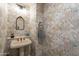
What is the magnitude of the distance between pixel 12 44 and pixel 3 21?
0.96 ft

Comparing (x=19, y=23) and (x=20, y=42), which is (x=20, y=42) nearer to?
(x=20, y=42)

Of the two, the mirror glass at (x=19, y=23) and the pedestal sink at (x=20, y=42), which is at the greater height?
the mirror glass at (x=19, y=23)

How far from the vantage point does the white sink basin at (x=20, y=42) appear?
1726 millimetres

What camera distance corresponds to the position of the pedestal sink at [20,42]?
1.73m

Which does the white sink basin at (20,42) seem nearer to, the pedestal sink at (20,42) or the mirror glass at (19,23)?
the pedestal sink at (20,42)

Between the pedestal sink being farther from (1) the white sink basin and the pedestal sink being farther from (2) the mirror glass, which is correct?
(2) the mirror glass

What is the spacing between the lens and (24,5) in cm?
177

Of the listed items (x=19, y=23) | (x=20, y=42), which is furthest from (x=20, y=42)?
(x=19, y=23)

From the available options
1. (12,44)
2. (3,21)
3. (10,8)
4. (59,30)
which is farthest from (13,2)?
(59,30)

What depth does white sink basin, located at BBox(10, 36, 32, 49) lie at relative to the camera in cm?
173

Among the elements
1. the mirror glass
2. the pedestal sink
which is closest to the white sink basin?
the pedestal sink

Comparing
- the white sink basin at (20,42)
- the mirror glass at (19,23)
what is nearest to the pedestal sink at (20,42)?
the white sink basin at (20,42)

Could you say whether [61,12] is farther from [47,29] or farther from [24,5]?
[24,5]

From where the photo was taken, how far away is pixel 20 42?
1.74 meters
